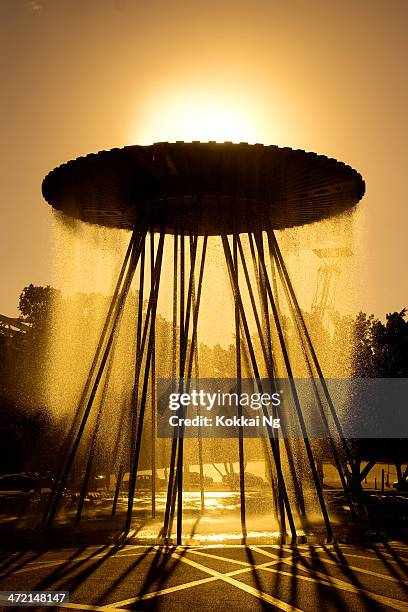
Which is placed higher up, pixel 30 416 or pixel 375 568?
pixel 30 416

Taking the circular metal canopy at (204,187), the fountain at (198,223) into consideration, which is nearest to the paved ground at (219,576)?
the fountain at (198,223)

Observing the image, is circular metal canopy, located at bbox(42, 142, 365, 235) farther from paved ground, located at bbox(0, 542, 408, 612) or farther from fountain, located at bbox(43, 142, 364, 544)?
paved ground, located at bbox(0, 542, 408, 612)

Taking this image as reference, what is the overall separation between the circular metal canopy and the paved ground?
760cm

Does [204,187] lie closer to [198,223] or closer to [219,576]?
[198,223]

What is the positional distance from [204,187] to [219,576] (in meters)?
8.93

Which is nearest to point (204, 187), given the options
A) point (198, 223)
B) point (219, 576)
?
point (198, 223)

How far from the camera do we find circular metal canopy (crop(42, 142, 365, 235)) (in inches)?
562

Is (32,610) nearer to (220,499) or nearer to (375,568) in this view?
(375,568)

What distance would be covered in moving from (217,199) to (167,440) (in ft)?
70.1

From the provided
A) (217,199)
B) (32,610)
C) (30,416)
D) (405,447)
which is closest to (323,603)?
(32,610)

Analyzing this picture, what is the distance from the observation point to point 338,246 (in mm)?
19547

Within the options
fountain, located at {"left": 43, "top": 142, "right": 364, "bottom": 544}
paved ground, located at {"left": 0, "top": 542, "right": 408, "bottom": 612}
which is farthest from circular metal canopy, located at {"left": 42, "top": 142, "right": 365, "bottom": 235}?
paved ground, located at {"left": 0, "top": 542, "right": 408, "bottom": 612}

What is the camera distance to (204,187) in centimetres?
1572

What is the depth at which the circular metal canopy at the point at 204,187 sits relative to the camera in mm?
14266
